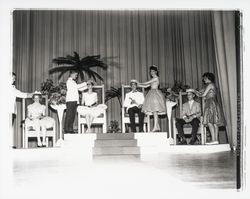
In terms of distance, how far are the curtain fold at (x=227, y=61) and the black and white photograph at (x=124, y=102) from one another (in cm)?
2

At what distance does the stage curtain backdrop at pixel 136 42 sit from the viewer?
9.62 m

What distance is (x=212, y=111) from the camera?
696 cm

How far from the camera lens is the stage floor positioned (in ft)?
10.4

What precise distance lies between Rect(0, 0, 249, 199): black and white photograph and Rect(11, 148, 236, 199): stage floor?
12 millimetres

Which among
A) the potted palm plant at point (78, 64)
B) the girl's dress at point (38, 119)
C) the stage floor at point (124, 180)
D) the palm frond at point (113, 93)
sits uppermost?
the potted palm plant at point (78, 64)

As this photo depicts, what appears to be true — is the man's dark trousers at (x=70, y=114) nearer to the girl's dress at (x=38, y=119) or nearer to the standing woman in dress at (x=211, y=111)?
the girl's dress at (x=38, y=119)

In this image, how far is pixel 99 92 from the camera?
9.57 m

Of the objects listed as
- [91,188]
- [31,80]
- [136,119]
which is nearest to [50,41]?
[31,80]

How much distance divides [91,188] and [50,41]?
6.91 metres

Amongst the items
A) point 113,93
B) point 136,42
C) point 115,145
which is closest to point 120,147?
point 115,145

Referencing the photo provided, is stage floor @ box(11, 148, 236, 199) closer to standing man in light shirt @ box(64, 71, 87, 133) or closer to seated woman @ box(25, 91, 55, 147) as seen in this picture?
seated woman @ box(25, 91, 55, 147)

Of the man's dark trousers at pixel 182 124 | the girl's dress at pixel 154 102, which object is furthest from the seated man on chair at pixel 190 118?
the girl's dress at pixel 154 102

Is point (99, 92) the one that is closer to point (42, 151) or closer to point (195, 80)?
point (195, 80)

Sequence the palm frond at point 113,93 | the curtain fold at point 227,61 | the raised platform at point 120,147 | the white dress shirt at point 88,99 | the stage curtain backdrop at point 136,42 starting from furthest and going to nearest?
the stage curtain backdrop at point 136,42 → the palm frond at point 113,93 → the white dress shirt at point 88,99 → the raised platform at point 120,147 → the curtain fold at point 227,61
